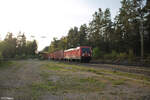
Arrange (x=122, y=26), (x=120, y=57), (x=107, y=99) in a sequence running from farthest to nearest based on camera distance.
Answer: (x=122, y=26), (x=120, y=57), (x=107, y=99)

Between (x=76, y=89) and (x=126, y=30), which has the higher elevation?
(x=126, y=30)

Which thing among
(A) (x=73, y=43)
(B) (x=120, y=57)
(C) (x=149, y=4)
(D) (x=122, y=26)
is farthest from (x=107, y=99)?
(A) (x=73, y=43)

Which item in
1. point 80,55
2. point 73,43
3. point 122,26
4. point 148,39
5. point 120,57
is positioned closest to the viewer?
point 80,55

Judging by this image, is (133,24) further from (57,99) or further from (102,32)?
(57,99)

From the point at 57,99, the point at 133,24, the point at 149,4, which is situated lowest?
the point at 57,99

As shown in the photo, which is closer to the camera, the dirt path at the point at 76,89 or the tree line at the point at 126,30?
the dirt path at the point at 76,89

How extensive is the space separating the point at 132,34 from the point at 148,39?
12.3 ft

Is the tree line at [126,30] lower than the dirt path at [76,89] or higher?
higher

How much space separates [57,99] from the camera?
18.4 feet

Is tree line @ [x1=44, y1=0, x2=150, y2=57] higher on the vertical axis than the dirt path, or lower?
higher

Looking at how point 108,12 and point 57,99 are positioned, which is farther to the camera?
point 108,12

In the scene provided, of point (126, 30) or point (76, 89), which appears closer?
point (76, 89)

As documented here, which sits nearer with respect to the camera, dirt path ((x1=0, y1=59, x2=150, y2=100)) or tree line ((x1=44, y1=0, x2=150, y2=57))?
dirt path ((x1=0, y1=59, x2=150, y2=100))

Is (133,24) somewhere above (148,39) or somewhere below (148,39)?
above
